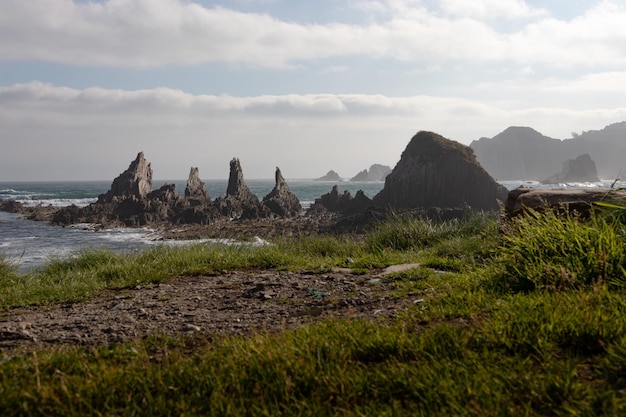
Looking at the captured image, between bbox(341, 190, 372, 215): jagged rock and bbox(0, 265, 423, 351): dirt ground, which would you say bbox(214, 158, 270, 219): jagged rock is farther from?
bbox(0, 265, 423, 351): dirt ground

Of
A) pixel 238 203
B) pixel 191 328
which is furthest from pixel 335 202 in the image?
pixel 191 328

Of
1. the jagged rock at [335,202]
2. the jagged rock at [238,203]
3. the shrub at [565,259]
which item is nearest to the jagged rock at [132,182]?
the jagged rock at [238,203]

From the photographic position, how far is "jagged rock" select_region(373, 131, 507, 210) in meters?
57.9

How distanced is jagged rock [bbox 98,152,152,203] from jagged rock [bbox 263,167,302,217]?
794 inches

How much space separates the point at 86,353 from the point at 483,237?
30.4 feet

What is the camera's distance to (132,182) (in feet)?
226

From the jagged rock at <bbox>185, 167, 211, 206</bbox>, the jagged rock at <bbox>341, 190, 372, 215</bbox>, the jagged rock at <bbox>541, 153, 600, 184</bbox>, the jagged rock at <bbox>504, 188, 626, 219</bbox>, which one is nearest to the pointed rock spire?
the jagged rock at <bbox>185, 167, 211, 206</bbox>

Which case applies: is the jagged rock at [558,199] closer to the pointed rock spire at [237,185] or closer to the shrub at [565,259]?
the shrub at [565,259]

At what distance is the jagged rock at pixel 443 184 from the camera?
2279 inches

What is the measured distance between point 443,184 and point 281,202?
22124 mm

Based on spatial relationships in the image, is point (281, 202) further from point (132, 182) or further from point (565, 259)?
point (565, 259)

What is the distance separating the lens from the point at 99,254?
10.8 m

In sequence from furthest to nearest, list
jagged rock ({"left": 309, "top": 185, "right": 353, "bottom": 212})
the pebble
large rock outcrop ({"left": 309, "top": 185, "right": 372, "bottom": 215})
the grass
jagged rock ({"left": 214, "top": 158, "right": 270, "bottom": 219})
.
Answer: jagged rock ({"left": 309, "top": 185, "right": 353, "bottom": 212}), large rock outcrop ({"left": 309, "top": 185, "right": 372, "bottom": 215}), jagged rock ({"left": 214, "top": 158, "right": 270, "bottom": 219}), the pebble, the grass

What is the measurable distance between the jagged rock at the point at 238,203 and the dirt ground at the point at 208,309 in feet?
146
